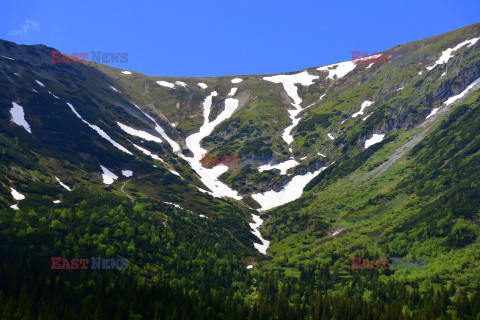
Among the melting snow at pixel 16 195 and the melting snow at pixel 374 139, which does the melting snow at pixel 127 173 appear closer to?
the melting snow at pixel 16 195

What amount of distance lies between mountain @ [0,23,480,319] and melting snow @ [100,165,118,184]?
3.31 feet

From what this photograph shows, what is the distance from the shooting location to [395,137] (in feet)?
546

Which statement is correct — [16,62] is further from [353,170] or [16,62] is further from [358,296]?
[358,296]

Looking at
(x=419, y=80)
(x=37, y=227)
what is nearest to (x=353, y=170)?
(x=419, y=80)

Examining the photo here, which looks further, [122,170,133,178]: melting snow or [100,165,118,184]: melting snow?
[122,170,133,178]: melting snow

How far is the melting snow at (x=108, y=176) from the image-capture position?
13332 cm

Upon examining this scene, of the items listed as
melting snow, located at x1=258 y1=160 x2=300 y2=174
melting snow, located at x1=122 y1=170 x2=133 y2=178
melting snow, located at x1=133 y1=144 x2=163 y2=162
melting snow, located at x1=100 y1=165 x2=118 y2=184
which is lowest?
melting snow, located at x1=100 y1=165 x2=118 y2=184

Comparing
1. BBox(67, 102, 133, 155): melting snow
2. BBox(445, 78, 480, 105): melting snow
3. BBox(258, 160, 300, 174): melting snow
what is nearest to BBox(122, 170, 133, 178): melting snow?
BBox(67, 102, 133, 155): melting snow

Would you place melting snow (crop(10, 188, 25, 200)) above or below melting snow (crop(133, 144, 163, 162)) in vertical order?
below

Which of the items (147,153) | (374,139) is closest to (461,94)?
(374,139)

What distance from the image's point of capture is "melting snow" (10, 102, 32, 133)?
135500 mm

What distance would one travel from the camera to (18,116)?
5507 inches

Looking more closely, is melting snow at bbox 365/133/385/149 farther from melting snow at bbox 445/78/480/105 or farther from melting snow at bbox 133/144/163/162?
melting snow at bbox 133/144/163/162

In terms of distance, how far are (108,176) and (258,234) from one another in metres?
64.3
